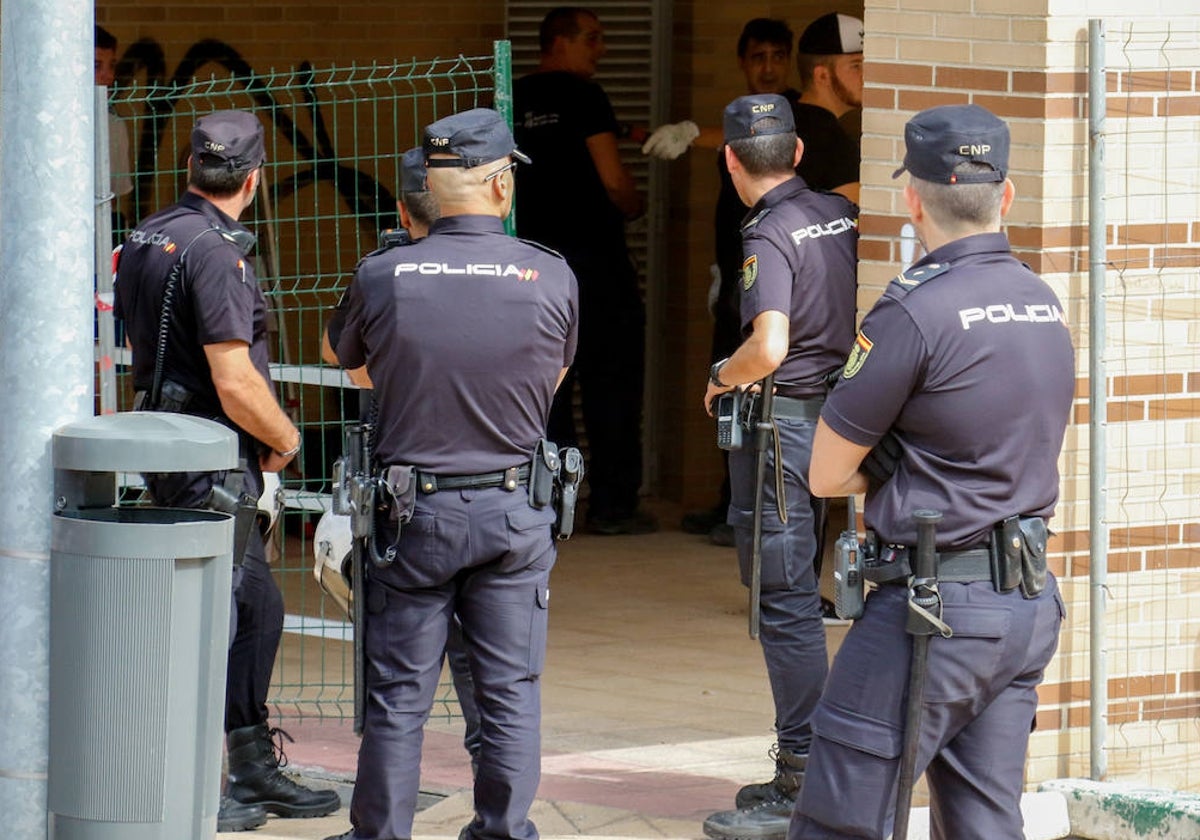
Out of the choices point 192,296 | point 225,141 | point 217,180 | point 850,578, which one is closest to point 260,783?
point 192,296

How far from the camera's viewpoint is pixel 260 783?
5.59 m

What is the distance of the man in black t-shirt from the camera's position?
9.09 m

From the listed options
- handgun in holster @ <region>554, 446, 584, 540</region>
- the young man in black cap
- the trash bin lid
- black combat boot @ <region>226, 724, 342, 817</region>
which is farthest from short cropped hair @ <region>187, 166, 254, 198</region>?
the young man in black cap

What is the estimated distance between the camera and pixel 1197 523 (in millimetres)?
5340

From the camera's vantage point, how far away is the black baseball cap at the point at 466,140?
4.64m

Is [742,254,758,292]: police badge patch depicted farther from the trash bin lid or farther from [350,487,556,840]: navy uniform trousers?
the trash bin lid

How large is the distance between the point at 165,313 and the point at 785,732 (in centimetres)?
205

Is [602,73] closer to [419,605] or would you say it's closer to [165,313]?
[165,313]

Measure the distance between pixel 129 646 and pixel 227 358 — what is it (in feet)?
5.47

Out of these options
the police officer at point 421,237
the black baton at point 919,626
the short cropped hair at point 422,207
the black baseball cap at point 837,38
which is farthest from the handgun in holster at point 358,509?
the black baseball cap at point 837,38

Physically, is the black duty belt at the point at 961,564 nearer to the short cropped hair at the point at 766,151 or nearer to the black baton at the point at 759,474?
the black baton at the point at 759,474

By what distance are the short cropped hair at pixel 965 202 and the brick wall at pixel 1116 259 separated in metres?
1.16

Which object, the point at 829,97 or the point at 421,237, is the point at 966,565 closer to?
the point at 421,237

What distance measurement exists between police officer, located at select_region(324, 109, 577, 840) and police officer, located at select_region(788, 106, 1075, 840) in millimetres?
933
